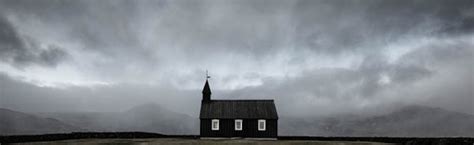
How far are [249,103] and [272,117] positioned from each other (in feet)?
15.8

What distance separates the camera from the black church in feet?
168

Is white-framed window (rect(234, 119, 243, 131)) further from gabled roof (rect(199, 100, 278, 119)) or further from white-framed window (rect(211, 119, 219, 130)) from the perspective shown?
white-framed window (rect(211, 119, 219, 130))

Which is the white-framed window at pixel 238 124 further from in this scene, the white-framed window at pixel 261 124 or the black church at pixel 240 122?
the white-framed window at pixel 261 124

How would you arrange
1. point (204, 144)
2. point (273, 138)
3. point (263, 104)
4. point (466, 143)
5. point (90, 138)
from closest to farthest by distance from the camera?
point (466, 143)
point (204, 144)
point (90, 138)
point (273, 138)
point (263, 104)

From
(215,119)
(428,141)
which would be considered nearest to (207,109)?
(215,119)

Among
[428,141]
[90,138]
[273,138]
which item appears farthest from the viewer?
[273,138]

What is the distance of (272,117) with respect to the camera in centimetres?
5141

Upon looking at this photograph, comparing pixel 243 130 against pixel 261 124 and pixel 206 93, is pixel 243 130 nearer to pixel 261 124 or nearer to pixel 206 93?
pixel 261 124

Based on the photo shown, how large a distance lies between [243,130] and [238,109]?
323 cm

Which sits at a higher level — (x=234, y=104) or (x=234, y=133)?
(x=234, y=104)

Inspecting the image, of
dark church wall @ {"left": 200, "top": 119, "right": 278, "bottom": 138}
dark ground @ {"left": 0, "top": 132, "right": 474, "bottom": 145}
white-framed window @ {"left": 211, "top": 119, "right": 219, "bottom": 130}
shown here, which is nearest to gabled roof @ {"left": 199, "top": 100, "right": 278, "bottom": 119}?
white-framed window @ {"left": 211, "top": 119, "right": 219, "bottom": 130}

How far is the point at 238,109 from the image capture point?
53.5 meters

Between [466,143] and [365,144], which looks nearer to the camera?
[466,143]

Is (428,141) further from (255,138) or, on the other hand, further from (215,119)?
(215,119)
